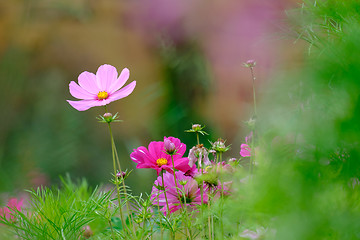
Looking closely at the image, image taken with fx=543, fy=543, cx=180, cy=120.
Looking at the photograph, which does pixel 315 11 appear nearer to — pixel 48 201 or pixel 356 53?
pixel 356 53

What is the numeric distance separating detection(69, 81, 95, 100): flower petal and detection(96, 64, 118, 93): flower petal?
0.04 ft

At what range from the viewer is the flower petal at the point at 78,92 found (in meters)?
0.48

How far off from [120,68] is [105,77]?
51.2 inches

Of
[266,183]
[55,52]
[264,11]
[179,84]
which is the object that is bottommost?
[266,183]

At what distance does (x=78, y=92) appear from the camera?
0.49 m

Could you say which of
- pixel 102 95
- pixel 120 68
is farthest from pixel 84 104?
pixel 120 68

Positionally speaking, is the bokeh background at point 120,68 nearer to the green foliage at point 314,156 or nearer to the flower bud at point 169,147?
the flower bud at point 169,147

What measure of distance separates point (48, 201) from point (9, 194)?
1.20 feet

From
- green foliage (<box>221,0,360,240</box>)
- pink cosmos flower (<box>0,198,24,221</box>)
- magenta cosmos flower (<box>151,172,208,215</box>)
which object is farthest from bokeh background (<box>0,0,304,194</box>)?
green foliage (<box>221,0,360,240</box>)

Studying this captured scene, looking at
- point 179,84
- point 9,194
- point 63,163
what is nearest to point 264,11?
point 179,84

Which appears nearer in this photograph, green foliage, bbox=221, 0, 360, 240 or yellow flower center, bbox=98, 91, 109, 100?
green foliage, bbox=221, 0, 360, 240

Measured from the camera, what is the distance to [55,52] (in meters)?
1.90

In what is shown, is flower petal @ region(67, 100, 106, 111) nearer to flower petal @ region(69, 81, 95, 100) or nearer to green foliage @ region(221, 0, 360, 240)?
flower petal @ region(69, 81, 95, 100)

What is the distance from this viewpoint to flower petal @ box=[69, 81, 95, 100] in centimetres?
48
